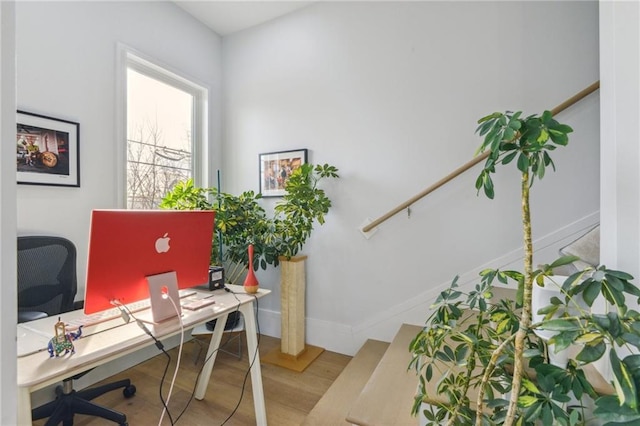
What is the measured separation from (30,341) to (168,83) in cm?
237

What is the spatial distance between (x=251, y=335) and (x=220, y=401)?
667 millimetres

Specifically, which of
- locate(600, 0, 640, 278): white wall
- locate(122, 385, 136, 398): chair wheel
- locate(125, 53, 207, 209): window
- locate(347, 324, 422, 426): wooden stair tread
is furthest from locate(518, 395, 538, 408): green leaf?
locate(125, 53, 207, 209): window

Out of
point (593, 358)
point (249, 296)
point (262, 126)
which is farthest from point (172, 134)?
point (593, 358)

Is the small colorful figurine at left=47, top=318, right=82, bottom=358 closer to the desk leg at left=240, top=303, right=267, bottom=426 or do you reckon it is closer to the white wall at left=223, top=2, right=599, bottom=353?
the desk leg at left=240, top=303, right=267, bottom=426

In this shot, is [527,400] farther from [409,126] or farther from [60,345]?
[409,126]

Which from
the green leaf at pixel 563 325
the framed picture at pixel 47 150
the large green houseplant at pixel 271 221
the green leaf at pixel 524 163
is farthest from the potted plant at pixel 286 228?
the green leaf at pixel 563 325

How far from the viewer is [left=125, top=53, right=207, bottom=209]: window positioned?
2.32m

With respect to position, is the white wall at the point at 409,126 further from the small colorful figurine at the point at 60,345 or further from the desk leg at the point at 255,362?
the small colorful figurine at the point at 60,345

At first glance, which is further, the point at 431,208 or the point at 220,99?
the point at 220,99

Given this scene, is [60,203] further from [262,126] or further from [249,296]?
[262,126]

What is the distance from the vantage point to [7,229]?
1.59 ft

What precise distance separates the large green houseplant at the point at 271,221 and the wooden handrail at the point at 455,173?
44 centimetres

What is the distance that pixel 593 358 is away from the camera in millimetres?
517

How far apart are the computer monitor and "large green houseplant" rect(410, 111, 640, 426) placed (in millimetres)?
999
